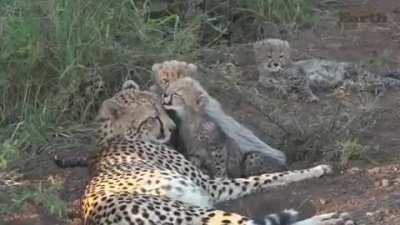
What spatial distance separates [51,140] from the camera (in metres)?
5.28

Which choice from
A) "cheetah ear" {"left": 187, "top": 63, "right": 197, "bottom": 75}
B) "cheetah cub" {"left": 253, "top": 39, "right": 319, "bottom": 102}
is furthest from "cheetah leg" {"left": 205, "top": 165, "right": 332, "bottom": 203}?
"cheetah cub" {"left": 253, "top": 39, "right": 319, "bottom": 102}

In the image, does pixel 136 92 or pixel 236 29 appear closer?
pixel 136 92

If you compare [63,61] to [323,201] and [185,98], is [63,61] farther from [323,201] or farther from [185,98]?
[323,201]

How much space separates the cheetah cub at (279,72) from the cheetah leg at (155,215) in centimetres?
219

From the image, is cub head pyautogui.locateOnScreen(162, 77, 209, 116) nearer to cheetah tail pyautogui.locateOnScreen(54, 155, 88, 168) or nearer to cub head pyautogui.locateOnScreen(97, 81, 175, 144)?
cub head pyautogui.locateOnScreen(97, 81, 175, 144)

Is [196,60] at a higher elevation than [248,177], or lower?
higher

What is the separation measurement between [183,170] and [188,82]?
548 mm

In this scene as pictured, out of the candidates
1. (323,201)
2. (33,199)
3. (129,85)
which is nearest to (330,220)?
(323,201)

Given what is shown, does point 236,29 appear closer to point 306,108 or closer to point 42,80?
point 306,108

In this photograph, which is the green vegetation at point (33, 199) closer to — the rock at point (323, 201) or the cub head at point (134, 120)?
the cub head at point (134, 120)

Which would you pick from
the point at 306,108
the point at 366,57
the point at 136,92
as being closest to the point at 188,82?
the point at 136,92

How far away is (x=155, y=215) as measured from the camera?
3.94 metres

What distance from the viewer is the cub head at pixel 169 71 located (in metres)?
5.34

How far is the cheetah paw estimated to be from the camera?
4035 millimetres
